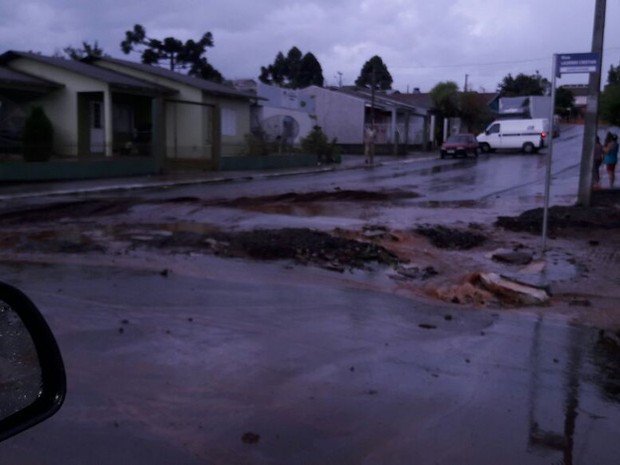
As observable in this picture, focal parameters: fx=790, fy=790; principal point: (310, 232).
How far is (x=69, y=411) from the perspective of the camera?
16.9 ft

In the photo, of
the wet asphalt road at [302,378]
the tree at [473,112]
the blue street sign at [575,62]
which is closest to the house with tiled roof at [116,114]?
the wet asphalt road at [302,378]

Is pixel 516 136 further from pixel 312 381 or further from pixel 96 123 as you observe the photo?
pixel 312 381

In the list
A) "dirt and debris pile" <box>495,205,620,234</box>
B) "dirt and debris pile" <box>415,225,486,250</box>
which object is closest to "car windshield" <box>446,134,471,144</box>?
"dirt and debris pile" <box>495,205,620,234</box>

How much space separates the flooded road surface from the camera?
4699 mm

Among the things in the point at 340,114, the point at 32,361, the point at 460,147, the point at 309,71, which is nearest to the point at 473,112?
the point at 340,114

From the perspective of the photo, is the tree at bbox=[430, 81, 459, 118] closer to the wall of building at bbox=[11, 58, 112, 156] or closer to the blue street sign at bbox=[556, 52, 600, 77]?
the wall of building at bbox=[11, 58, 112, 156]

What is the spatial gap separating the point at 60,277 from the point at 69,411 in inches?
175

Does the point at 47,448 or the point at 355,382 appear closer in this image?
the point at 47,448

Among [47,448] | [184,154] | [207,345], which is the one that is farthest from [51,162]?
[47,448]

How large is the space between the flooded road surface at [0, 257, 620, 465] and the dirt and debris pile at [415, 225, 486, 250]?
12.9 ft

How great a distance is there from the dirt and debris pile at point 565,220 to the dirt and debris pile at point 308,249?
14.1 feet

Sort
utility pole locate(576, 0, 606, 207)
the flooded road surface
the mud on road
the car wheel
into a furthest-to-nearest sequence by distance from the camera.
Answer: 1. the car wheel
2. utility pole locate(576, 0, 606, 207)
3. the mud on road
4. the flooded road surface

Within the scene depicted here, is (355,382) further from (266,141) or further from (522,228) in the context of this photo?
(266,141)

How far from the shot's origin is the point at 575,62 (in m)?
11.2
